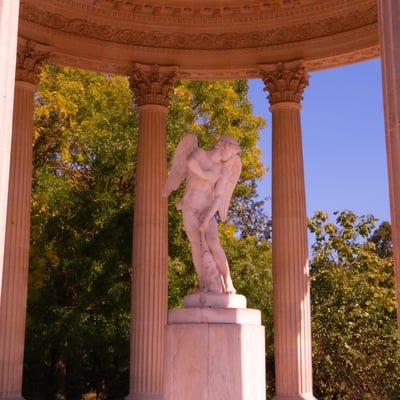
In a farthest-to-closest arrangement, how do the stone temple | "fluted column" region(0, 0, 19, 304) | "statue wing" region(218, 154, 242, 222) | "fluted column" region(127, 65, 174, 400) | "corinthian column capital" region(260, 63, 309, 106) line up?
"corinthian column capital" region(260, 63, 309, 106)
"fluted column" region(127, 65, 174, 400)
the stone temple
"statue wing" region(218, 154, 242, 222)
"fluted column" region(0, 0, 19, 304)

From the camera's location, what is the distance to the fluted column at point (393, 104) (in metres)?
38.2

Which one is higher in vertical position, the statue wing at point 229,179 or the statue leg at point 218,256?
the statue wing at point 229,179

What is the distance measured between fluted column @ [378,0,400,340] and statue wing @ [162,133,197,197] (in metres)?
16.3

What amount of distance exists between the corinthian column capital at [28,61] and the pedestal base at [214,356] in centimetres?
3613

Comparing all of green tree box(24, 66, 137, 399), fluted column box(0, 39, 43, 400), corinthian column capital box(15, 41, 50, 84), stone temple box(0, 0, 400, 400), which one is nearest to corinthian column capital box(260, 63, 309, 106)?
stone temple box(0, 0, 400, 400)

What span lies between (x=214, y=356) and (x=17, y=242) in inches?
1182

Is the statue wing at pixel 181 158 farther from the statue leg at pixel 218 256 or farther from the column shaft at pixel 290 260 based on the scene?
the column shaft at pixel 290 260

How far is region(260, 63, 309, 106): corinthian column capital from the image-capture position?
255ft

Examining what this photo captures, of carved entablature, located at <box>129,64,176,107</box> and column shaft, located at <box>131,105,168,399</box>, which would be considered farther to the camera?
carved entablature, located at <box>129,64,176,107</box>

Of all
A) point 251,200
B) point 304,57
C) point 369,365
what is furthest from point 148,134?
point 251,200

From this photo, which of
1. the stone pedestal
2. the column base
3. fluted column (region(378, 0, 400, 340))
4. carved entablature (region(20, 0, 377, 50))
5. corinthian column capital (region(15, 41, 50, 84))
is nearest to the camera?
fluted column (region(378, 0, 400, 340))

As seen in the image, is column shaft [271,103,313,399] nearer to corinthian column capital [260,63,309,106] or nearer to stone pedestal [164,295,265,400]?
corinthian column capital [260,63,309,106]

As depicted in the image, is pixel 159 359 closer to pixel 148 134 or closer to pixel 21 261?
pixel 21 261

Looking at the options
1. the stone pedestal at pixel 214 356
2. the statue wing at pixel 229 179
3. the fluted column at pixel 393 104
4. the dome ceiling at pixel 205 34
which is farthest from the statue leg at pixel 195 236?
the dome ceiling at pixel 205 34
